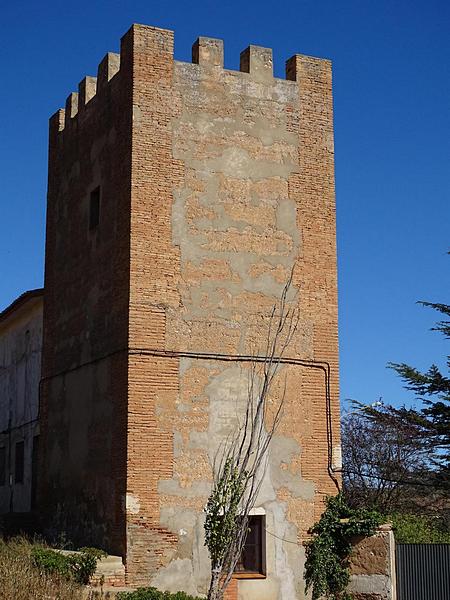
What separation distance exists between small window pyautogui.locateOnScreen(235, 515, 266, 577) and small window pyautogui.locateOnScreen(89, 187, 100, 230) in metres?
6.75

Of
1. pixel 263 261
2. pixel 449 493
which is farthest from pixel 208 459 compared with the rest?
pixel 449 493

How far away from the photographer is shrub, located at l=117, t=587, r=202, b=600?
15633 mm

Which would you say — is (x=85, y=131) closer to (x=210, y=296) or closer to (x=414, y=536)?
(x=210, y=296)

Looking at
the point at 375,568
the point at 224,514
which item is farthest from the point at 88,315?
the point at 375,568

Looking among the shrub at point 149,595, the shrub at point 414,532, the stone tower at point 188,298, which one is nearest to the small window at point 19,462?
the stone tower at point 188,298

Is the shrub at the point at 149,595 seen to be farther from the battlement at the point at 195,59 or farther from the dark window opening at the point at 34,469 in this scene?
the battlement at the point at 195,59

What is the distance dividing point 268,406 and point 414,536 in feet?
15.6

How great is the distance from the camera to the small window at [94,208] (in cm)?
1995

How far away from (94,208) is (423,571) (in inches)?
377

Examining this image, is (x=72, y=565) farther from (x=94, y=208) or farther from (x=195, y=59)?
(x=195, y=59)

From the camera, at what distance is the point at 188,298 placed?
18.0 metres

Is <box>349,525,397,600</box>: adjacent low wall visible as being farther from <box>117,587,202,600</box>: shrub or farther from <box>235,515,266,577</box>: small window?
<box>117,587,202,600</box>: shrub

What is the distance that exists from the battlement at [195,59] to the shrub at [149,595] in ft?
31.4

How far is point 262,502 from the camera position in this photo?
1767cm
